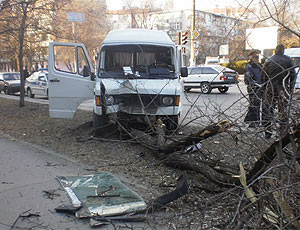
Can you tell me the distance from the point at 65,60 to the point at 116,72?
4.98ft

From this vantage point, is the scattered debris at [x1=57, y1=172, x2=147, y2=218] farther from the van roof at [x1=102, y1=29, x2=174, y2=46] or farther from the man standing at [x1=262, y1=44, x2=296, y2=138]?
the van roof at [x1=102, y1=29, x2=174, y2=46]

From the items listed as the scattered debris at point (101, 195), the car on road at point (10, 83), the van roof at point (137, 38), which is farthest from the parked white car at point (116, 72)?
the car on road at point (10, 83)

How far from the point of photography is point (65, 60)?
26.8 feet

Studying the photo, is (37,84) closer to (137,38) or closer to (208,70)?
(208,70)

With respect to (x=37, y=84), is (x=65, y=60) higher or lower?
higher

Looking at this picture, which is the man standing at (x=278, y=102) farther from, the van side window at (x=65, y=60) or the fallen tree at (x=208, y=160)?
the van side window at (x=65, y=60)

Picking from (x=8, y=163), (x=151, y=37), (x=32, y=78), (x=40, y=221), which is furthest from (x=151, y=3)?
(x=40, y=221)

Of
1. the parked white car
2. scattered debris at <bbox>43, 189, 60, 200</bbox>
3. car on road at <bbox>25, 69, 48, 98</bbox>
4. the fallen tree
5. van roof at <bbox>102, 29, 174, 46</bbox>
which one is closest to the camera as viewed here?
the fallen tree

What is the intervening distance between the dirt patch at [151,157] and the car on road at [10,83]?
1255 centimetres

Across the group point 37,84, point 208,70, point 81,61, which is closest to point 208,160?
point 81,61

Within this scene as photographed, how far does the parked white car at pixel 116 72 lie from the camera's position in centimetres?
689

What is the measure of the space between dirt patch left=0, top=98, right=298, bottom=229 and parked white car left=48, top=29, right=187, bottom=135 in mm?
661

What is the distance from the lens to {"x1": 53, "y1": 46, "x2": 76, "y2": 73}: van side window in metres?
7.98

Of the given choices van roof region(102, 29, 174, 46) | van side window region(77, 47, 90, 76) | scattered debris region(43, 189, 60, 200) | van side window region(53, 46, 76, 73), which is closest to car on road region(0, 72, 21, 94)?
van side window region(53, 46, 76, 73)
